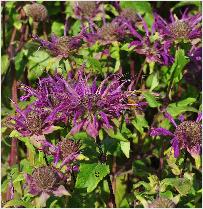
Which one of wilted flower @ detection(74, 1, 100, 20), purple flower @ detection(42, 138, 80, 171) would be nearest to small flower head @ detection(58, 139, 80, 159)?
purple flower @ detection(42, 138, 80, 171)

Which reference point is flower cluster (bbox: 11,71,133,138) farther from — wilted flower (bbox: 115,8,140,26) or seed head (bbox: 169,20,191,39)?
wilted flower (bbox: 115,8,140,26)

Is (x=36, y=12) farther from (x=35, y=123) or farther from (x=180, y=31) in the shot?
(x=35, y=123)

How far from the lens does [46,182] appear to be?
1.36 m

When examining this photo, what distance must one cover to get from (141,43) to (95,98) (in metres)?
0.48

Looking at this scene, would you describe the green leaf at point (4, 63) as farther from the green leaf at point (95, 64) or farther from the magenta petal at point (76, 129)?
the magenta petal at point (76, 129)

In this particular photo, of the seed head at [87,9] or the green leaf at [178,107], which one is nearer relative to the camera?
the green leaf at [178,107]

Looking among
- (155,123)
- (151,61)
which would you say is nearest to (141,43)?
(151,61)

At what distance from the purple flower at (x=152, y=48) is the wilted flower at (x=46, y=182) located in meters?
0.62

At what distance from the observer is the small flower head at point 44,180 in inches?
53.5

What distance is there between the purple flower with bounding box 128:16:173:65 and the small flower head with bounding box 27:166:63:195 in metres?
0.62

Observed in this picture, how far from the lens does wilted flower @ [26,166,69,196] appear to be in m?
1.36

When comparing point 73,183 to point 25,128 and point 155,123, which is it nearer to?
point 25,128

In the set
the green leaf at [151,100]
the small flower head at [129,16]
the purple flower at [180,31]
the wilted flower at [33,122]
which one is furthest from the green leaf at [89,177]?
the small flower head at [129,16]

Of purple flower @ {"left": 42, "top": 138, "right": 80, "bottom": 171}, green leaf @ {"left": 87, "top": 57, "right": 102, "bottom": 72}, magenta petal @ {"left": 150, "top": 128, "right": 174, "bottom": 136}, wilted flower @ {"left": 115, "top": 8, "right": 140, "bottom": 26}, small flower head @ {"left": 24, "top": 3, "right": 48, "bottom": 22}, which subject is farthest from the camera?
small flower head @ {"left": 24, "top": 3, "right": 48, "bottom": 22}
